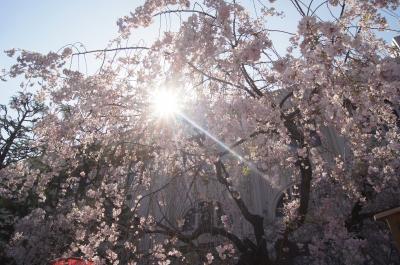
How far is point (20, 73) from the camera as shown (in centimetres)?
712

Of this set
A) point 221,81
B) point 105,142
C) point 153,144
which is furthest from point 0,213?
point 221,81

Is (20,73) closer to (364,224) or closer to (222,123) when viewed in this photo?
(222,123)

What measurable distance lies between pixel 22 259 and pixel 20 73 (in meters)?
7.27

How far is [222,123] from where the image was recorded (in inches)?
281

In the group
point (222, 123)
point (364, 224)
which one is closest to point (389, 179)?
point (364, 224)

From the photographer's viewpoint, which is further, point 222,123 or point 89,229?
point 89,229

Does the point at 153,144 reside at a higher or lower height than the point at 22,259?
higher

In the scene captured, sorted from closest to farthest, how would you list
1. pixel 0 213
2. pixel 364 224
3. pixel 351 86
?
pixel 351 86 < pixel 364 224 < pixel 0 213

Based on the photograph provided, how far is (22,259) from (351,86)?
11.6 meters

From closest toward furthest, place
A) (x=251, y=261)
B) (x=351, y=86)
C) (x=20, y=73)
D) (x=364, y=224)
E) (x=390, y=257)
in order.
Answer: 1. (x=351, y=86)
2. (x=20, y=73)
3. (x=251, y=261)
4. (x=390, y=257)
5. (x=364, y=224)


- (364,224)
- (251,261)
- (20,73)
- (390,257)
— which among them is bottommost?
(251,261)

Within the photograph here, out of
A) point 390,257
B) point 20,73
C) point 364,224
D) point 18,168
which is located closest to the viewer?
point 20,73

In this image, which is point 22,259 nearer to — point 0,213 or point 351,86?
point 0,213

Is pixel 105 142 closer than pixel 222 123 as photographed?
No
